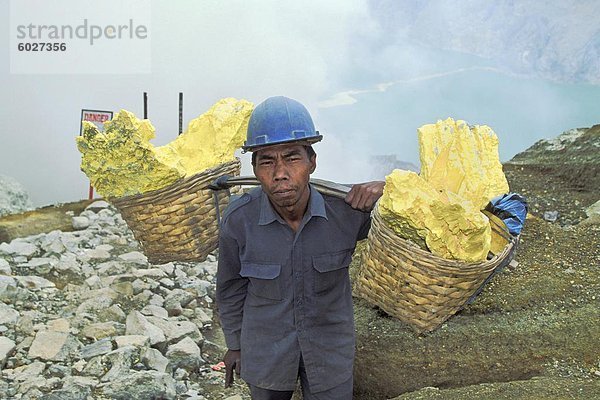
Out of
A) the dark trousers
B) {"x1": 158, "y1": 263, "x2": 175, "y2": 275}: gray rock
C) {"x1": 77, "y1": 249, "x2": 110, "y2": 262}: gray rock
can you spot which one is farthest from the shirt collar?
{"x1": 77, "y1": 249, "x2": 110, "y2": 262}: gray rock

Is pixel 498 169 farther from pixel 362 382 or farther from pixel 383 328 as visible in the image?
pixel 362 382

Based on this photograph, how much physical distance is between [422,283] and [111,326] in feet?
7.35

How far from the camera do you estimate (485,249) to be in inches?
101

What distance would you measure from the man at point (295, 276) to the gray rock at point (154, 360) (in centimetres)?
143

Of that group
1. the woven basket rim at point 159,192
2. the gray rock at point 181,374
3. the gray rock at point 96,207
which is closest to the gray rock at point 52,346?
the gray rock at point 181,374

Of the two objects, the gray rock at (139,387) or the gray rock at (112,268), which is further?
the gray rock at (112,268)

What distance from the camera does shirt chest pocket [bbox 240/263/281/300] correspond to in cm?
221

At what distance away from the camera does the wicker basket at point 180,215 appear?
3115mm

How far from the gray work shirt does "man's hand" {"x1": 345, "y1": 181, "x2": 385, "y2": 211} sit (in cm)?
5

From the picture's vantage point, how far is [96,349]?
12.2 ft

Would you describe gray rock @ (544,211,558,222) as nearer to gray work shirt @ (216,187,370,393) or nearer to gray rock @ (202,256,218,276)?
gray rock @ (202,256,218,276)

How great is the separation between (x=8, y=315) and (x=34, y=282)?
2.08 feet

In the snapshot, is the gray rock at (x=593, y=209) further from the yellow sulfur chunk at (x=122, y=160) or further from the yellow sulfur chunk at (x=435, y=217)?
the yellow sulfur chunk at (x=122, y=160)

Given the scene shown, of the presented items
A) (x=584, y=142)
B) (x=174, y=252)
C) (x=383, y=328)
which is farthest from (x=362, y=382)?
(x=584, y=142)
